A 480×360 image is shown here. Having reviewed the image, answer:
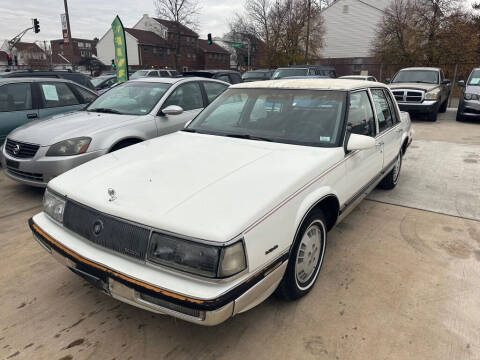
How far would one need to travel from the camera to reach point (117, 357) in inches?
83.8

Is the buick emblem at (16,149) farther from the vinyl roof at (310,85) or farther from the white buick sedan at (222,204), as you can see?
the vinyl roof at (310,85)

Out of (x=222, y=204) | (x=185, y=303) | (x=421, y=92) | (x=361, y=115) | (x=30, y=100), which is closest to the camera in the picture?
(x=185, y=303)

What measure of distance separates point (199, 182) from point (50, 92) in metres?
5.50

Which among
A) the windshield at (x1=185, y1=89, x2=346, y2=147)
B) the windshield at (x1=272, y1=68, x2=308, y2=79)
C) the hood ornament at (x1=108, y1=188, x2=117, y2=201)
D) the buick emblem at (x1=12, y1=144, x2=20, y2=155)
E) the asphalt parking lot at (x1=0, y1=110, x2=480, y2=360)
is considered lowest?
the asphalt parking lot at (x1=0, y1=110, x2=480, y2=360)

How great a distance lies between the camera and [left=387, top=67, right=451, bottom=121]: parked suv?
11.0 metres

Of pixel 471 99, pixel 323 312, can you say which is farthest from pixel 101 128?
pixel 471 99

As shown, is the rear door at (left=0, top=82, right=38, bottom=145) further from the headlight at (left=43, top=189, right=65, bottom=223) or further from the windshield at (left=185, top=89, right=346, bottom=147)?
the headlight at (left=43, top=189, right=65, bottom=223)

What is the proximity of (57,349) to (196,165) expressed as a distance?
151 centimetres

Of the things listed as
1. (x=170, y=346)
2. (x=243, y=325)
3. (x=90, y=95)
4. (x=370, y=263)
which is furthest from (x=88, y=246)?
(x=90, y=95)

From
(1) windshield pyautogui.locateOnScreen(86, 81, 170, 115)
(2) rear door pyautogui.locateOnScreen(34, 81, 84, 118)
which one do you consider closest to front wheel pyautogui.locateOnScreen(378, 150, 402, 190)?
(1) windshield pyautogui.locateOnScreen(86, 81, 170, 115)

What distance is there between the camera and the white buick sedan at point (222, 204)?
1.85m

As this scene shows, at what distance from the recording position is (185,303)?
5.87ft

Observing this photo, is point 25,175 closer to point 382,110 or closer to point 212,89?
point 212,89

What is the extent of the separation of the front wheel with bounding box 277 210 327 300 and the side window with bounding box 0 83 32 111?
583 cm
